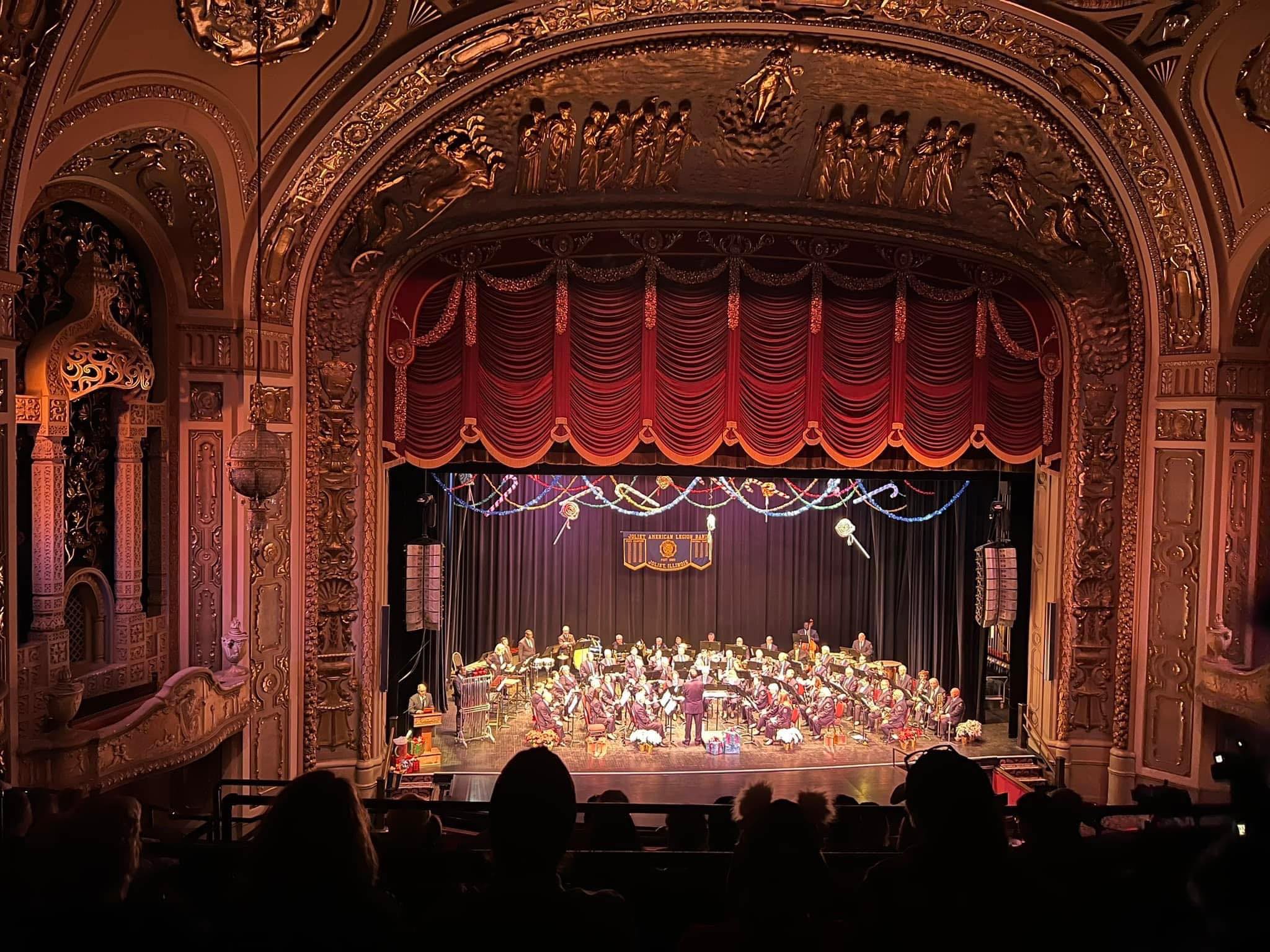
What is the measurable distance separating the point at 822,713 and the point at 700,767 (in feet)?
5.84

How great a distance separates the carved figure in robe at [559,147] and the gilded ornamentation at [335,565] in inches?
105

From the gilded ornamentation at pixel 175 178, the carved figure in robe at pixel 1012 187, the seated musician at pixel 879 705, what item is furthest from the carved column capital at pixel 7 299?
the seated musician at pixel 879 705

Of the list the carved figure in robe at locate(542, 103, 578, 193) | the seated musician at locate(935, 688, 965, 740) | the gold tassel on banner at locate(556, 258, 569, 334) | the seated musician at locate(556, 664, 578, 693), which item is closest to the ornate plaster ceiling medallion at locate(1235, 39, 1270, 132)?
the carved figure in robe at locate(542, 103, 578, 193)

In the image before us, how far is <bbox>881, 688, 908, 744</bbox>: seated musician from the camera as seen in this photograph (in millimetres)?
12273

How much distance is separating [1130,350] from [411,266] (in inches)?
294

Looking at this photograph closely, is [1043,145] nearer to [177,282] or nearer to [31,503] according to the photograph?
[177,282]

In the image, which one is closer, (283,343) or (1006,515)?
(283,343)

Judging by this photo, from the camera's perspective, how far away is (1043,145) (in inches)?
376

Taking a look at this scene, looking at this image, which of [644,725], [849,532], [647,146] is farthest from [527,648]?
[647,146]

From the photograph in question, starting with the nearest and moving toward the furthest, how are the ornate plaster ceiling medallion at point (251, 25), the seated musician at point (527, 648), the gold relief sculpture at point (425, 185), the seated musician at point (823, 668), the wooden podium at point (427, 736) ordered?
the ornate plaster ceiling medallion at point (251, 25) < the gold relief sculpture at point (425, 185) < the wooden podium at point (427, 736) < the seated musician at point (823, 668) < the seated musician at point (527, 648)

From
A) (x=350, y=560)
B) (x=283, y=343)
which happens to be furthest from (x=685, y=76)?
(x=350, y=560)

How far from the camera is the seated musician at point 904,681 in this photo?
13539 millimetres

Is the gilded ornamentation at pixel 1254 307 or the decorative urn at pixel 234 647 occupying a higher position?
the gilded ornamentation at pixel 1254 307

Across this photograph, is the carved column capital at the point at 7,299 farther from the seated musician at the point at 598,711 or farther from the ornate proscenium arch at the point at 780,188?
the seated musician at the point at 598,711
